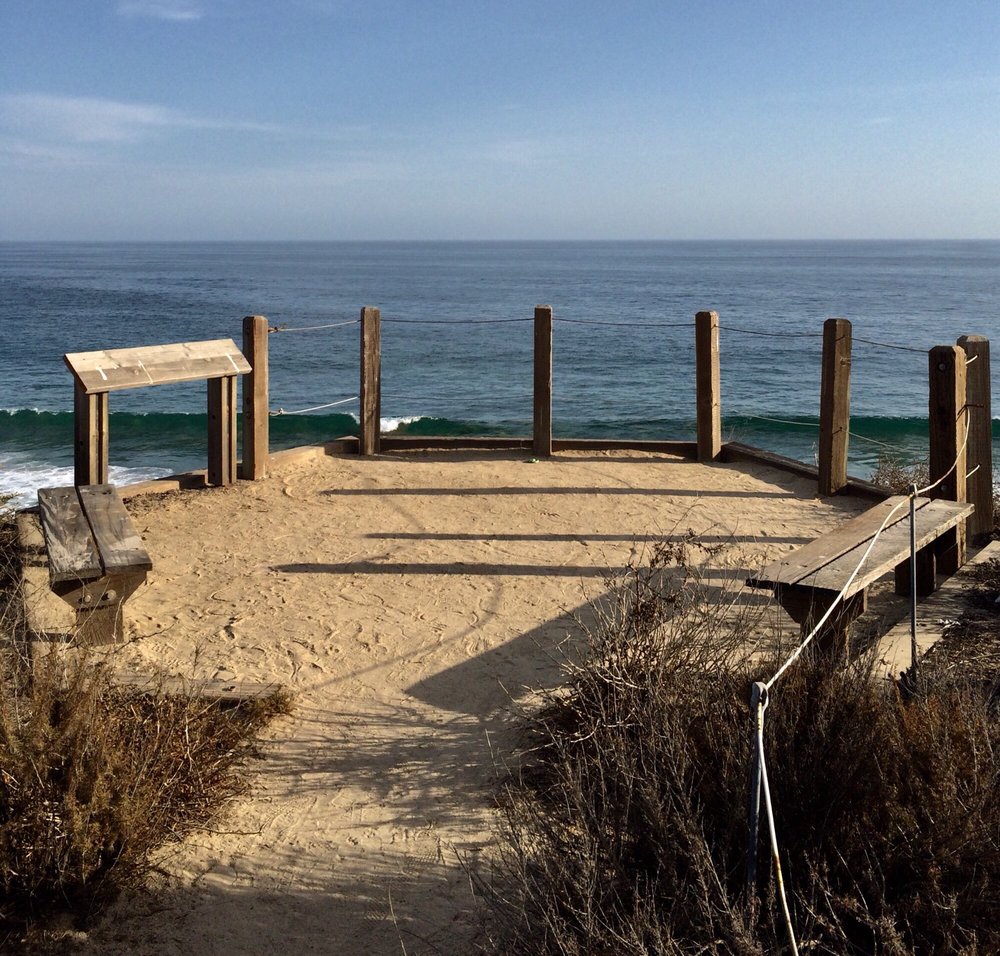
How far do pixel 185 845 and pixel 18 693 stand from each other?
794 mm

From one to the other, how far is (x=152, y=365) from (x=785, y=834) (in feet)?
21.0

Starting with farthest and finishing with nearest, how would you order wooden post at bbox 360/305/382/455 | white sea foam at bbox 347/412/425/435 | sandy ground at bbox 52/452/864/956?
white sea foam at bbox 347/412/425/435 → wooden post at bbox 360/305/382/455 → sandy ground at bbox 52/452/864/956

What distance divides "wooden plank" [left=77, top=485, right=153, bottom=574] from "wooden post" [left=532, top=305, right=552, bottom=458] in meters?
→ 4.61

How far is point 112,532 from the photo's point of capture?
5.88 meters

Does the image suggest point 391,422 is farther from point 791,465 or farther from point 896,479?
point 896,479

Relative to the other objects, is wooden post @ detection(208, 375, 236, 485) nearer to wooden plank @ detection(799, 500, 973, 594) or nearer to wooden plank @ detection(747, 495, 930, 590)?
wooden plank @ detection(747, 495, 930, 590)

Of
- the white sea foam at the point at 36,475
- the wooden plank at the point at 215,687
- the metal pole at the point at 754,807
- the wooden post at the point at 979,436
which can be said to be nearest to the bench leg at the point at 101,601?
the wooden plank at the point at 215,687

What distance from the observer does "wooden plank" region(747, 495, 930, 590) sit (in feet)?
15.2

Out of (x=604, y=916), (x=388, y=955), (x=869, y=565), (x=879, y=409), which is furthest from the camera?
(x=879, y=409)

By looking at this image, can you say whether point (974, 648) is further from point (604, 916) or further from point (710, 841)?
point (604, 916)

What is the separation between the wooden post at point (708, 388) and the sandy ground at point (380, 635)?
470mm

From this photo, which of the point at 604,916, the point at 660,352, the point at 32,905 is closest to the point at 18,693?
the point at 32,905

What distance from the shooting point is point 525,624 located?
598 centimetres

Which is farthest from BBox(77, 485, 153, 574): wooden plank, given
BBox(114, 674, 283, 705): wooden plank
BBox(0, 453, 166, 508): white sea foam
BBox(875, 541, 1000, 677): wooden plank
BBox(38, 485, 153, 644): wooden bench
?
BBox(0, 453, 166, 508): white sea foam
